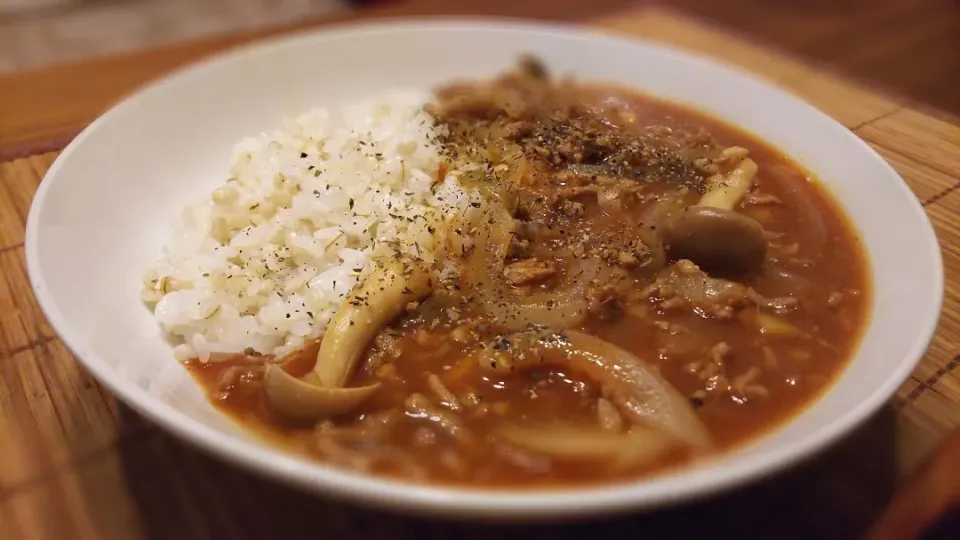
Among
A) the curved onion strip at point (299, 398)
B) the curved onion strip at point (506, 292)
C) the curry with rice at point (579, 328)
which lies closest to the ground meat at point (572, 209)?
the curry with rice at point (579, 328)

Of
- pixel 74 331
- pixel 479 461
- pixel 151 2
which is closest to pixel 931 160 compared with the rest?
pixel 479 461

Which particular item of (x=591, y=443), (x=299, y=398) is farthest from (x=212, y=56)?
(x=591, y=443)

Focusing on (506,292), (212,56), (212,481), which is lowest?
(212,481)

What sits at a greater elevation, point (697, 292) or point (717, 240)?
point (717, 240)

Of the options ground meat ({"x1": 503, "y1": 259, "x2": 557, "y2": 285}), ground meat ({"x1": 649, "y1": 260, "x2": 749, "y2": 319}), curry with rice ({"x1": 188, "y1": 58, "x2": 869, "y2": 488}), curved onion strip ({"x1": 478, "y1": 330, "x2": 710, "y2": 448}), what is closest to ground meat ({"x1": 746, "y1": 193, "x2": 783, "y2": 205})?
curry with rice ({"x1": 188, "y1": 58, "x2": 869, "y2": 488})

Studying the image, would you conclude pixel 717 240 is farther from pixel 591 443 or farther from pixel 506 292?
pixel 591 443
